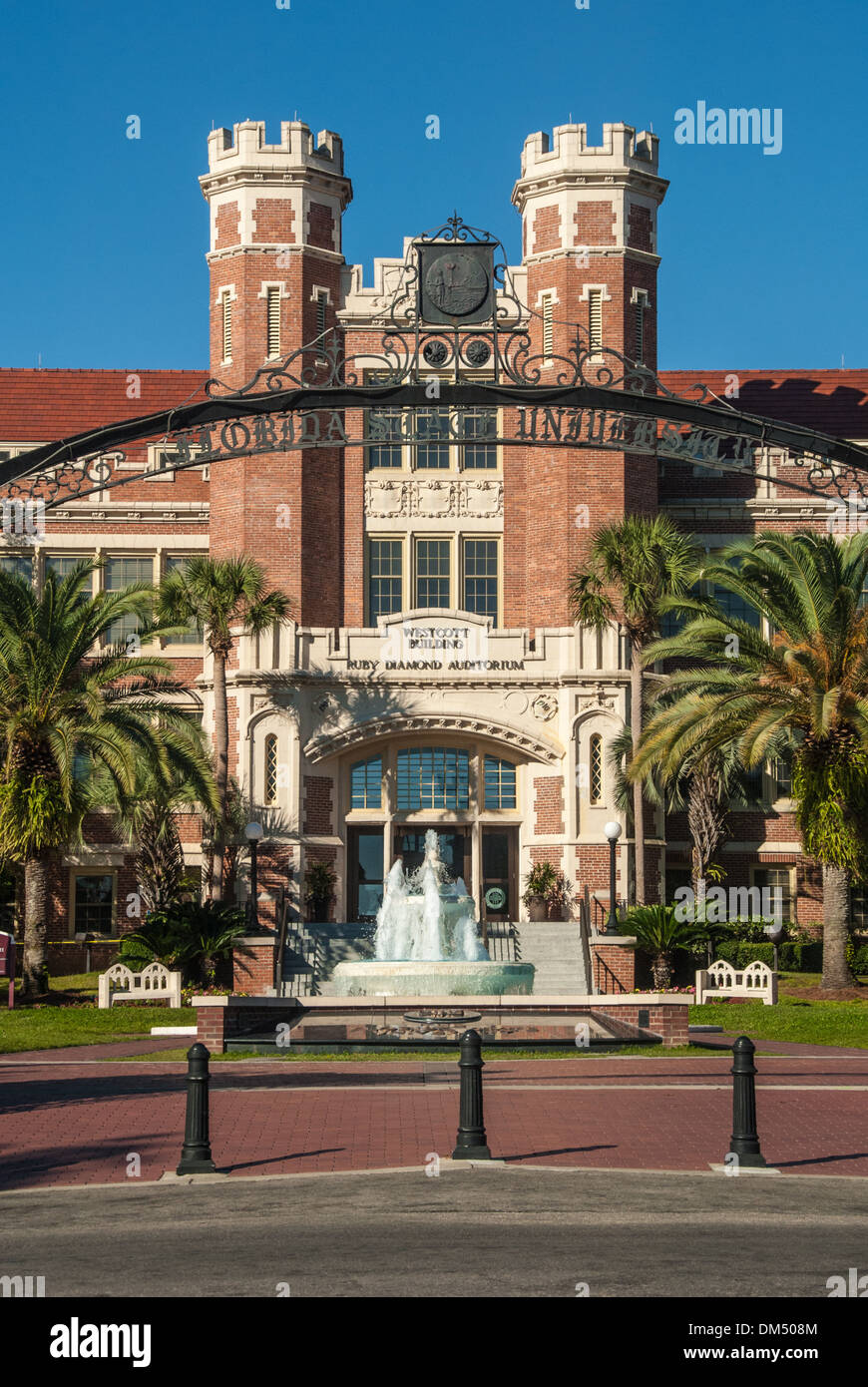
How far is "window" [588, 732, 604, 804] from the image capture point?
37.0m

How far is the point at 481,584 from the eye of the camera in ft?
130

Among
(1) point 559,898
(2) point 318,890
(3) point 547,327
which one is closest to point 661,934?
(1) point 559,898

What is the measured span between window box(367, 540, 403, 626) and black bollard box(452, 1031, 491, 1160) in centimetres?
2703

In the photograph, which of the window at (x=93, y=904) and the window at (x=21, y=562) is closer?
the window at (x=93, y=904)

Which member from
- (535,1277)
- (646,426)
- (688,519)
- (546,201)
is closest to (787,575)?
(688,519)

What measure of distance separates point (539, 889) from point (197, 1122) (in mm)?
24664

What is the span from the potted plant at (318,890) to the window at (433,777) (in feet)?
9.23

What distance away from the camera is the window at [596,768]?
3703cm

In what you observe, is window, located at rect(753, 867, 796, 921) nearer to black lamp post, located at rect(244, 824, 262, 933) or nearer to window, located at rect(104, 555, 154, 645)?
black lamp post, located at rect(244, 824, 262, 933)

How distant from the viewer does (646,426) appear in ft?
47.1

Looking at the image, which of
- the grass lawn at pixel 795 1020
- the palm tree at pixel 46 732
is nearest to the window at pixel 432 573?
the palm tree at pixel 46 732

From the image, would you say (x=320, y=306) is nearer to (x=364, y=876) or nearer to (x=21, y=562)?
(x=21, y=562)

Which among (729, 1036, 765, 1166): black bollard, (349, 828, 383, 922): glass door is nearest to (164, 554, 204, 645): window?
(349, 828, 383, 922): glass door

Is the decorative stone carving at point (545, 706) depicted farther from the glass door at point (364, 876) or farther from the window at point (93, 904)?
the window at point (93, 904)
